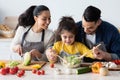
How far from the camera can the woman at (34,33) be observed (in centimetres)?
204

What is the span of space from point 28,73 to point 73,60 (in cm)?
30

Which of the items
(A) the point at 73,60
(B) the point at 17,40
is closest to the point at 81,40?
(A) the point at 73,60

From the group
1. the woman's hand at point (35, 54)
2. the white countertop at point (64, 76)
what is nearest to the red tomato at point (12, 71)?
the white countertop at point (64, 76)

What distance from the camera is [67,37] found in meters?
1.90

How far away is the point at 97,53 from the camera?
1.78 meters

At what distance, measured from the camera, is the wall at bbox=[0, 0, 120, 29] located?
316cm

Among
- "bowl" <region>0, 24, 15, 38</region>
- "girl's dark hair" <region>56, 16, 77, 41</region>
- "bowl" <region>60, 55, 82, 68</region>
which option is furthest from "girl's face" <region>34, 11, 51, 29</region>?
"bowl" <region>0, 24, 15, 38</region>

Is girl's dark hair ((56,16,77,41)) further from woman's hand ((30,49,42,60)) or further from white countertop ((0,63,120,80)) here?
white countertop ((0,63,120,80))

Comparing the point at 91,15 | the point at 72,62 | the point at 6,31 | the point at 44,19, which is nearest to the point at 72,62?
the point at 72,62

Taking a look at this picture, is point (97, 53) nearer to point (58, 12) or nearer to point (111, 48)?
point (111, 48)

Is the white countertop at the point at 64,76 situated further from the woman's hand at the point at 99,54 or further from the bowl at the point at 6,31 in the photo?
the bowl at the point at 6,31

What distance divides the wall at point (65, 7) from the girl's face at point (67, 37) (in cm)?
127

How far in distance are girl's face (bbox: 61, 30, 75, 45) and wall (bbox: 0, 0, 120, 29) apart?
127 centimetres

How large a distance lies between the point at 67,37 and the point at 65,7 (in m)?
1.40
